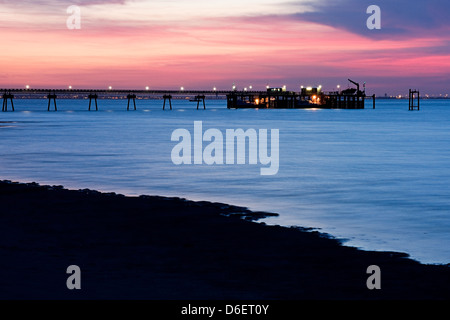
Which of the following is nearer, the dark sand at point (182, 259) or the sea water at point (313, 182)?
the dark sand at point (182, 259)

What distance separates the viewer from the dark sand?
31.7 feet

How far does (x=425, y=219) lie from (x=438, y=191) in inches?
254

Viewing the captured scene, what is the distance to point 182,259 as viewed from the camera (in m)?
11.7

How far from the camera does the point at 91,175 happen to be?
27.5m

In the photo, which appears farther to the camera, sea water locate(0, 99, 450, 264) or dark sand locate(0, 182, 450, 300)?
sea water locate(0, 99, 450, 264)

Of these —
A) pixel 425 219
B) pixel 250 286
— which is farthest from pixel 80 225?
pixel 425 219

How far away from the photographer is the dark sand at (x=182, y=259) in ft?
31.7

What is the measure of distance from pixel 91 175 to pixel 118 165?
4.93 m

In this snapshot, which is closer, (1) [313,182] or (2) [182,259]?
(2) [182,259]

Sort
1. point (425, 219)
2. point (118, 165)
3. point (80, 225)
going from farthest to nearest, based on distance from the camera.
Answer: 1. point (118, 165)
2. point (425, 219)
3. point (80, 225)
